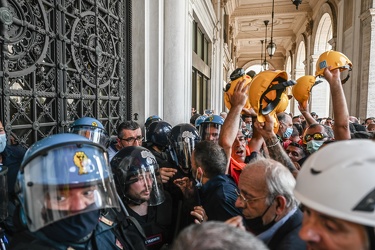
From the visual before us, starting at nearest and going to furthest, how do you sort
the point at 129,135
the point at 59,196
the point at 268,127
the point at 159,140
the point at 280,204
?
the point at 59,196
the point at 280,204
the point at 268,127
the point at 129,135
the point at 159,140

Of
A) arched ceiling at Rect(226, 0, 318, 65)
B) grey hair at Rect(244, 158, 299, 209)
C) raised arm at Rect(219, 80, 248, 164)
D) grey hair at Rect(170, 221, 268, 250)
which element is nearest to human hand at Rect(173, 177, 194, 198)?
raised arm at Rect(219, 80, 248, 164)

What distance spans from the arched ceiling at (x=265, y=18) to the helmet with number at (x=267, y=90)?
47.3 ft

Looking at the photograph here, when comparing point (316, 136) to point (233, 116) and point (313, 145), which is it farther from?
point (233, 116)

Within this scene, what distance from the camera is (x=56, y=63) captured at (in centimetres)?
321

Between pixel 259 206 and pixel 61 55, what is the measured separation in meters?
2.81

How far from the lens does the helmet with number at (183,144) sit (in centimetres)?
284

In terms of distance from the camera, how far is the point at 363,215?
0.86 metres

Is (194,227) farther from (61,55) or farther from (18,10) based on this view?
(61,55)

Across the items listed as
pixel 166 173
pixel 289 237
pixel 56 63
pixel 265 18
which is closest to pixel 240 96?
pixel 166 173

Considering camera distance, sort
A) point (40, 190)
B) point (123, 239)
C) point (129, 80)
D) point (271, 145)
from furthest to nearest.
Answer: point (129, 80) < point (271, 145) < point (123, 239) < point (40, 190)

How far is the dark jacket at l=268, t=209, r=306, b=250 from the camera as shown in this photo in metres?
1.25

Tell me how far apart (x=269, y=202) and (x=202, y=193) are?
719mm

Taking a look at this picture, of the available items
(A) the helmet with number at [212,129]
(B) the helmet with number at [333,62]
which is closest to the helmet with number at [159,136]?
(A) the helmet with number at [212,129]

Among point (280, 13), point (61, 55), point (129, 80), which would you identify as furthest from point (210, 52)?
point (61, 55)
